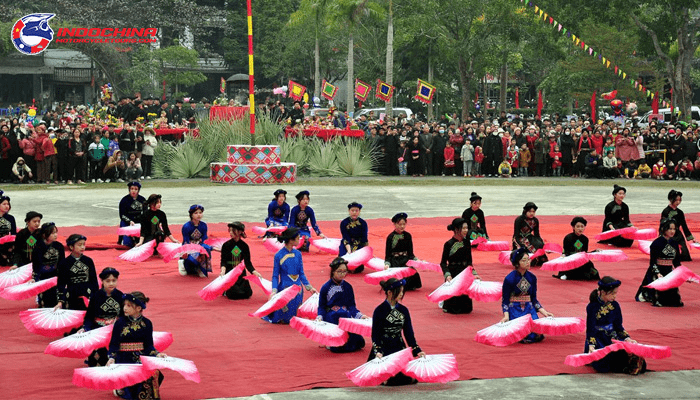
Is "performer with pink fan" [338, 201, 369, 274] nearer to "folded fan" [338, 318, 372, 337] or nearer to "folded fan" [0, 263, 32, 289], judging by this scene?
"folded fan" [338, 318, 372, 337]

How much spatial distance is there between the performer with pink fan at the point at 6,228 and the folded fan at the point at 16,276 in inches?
82.3

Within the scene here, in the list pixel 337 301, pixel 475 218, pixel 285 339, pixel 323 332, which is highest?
pixel 475 218

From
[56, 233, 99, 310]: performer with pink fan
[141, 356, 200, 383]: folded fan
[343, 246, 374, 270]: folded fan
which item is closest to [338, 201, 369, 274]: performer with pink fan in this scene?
[343, 246, 374, 270]: folded fan

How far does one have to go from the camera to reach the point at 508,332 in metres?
10.3

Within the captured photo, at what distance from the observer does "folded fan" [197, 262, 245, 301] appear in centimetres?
1239

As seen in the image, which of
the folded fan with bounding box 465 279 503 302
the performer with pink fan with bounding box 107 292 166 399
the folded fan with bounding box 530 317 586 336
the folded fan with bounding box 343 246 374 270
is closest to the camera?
the performer with pink fan with bounding box 107 292 166 399

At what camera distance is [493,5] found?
4488 centimetres

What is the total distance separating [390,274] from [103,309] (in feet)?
14.9

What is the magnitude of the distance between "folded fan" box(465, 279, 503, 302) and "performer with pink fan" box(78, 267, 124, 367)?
14.8ft

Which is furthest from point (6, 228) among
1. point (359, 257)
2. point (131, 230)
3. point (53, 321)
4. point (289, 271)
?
point (289, 271)

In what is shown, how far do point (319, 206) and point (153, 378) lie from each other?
581 inches

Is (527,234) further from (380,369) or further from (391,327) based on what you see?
(380,369)

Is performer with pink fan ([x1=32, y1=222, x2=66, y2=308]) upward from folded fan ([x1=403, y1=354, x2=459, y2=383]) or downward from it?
upward

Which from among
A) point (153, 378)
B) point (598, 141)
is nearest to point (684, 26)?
point (598, 141)
